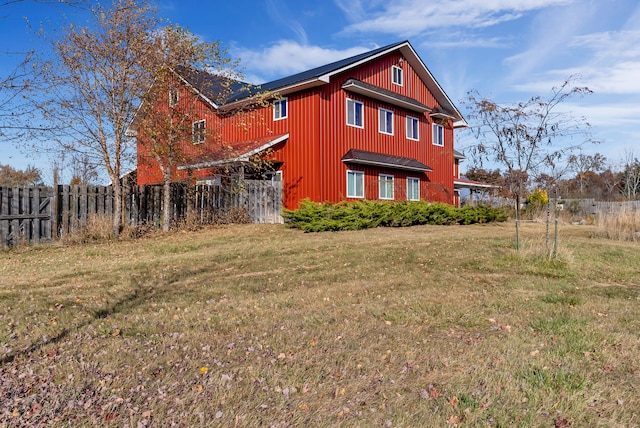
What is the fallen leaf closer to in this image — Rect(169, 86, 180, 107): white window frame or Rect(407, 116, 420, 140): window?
Rect(169, 86, 180, 107): white window frame

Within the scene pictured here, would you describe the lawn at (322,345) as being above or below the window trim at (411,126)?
below

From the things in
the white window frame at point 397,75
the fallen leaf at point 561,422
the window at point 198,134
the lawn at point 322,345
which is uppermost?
the white window frame at point 397,75

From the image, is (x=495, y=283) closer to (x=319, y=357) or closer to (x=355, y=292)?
(x=355, y=292)

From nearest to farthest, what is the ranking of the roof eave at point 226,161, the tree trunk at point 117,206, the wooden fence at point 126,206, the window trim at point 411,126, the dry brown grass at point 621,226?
1. the wooden fence at point 126,206
2. the tree trunk at point 117,206
3. the dry brown grass at point 621,226
4. the roof eave at point 226,161
5. the window trim at point 411,126

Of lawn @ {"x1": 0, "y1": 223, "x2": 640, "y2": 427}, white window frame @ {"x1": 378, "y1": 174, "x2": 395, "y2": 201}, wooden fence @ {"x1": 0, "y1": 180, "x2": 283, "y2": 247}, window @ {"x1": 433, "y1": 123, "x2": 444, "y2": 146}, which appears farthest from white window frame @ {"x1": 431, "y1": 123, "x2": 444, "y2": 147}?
lawn @ {"x1": 0, "y1": 223, "x2": 640, "y2": 427}

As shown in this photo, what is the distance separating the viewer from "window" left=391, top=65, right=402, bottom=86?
876 inches

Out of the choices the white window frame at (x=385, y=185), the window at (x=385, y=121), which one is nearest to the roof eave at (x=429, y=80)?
the window at (x=385, y=121)

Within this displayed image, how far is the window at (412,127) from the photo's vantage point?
2359 centimetres

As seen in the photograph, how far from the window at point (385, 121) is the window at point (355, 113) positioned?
1375 mm

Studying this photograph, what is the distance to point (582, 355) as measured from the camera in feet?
13.3

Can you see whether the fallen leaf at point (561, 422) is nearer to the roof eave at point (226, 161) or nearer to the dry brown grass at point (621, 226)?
the dry brown grass at point (621, 226)

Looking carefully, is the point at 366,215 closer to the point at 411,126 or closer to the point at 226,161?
the point at 226,161

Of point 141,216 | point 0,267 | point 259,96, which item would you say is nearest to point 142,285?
point 0,267

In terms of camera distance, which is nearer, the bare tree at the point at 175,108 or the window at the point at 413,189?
the bare tree at the point at 175,108
